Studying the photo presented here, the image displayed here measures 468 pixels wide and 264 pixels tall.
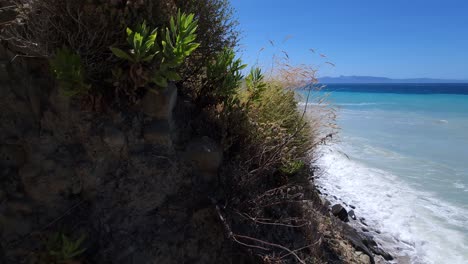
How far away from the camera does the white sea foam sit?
6035 millimetres

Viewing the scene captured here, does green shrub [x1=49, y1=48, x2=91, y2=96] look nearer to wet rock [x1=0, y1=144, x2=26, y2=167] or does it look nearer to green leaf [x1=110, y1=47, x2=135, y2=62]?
green leaf [x1=110, y1=47, x2=135, y2=62]

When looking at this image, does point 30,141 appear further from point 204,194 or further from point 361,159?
point 361,159

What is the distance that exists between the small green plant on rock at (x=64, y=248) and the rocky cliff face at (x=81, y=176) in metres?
0.10

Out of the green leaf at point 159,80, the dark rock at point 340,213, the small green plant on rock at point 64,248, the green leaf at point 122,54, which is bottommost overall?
the dark rock at point 340,213

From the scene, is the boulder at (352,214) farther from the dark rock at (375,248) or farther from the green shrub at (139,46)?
the green shrub at (139,46)

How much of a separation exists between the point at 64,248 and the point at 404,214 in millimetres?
7283

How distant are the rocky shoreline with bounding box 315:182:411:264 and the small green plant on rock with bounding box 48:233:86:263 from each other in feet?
13.2

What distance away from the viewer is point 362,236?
605 cm

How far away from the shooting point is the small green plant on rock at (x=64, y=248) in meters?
2.53

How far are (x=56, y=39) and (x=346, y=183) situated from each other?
8.34 m

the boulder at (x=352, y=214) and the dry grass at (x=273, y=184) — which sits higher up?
the dry grass at (x=273, y=184)

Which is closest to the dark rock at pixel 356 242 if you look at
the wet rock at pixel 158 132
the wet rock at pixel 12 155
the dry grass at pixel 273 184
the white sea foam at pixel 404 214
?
the dry grass at pixel 273 184

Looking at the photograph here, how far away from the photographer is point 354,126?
1889 centimetres

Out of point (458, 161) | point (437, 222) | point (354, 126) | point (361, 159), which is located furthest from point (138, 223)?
point (354, 126)
